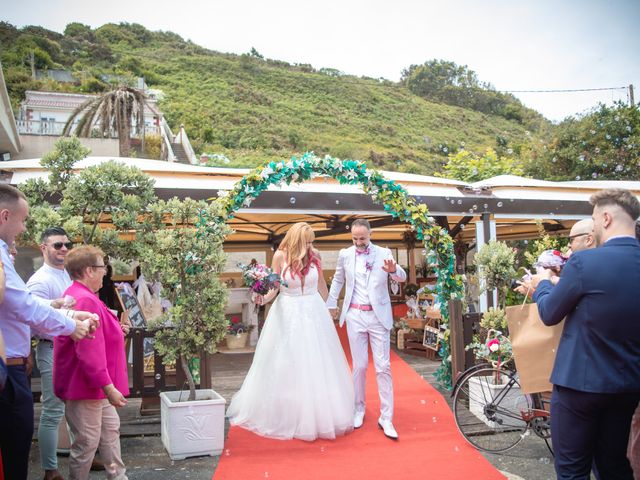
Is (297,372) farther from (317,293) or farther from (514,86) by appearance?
(514,86)

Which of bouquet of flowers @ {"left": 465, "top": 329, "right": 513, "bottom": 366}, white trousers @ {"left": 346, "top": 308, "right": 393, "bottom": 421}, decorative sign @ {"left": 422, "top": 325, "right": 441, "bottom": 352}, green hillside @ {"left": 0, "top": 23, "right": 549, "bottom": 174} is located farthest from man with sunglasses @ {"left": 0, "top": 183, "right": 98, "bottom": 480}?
green hillside @ {"left": 0, "top": 23, "right": 549, "bottom": 174}

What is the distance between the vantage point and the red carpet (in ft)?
14.9

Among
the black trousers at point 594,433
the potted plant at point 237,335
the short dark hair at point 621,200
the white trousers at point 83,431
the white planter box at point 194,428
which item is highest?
the short dark hair at point 621,200

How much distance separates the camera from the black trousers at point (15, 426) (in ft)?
9.36

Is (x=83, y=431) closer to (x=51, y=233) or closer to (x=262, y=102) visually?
(x=51, y=233)

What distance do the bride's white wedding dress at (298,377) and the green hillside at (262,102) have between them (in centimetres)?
3281

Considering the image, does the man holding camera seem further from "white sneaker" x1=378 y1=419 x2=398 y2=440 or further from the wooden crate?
the wooden crate

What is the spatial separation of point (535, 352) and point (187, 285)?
9.70 ft

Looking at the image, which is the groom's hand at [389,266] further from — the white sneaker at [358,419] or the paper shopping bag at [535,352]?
the paper shopping bag at [535,352]

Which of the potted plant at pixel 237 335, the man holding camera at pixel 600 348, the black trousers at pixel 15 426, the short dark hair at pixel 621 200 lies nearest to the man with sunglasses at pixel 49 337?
the black trousers at pixel 15 426

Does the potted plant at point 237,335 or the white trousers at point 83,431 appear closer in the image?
the white trousers at point 83,431

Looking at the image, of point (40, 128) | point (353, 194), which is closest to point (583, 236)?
point (353, 194)

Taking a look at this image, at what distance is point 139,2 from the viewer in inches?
3059

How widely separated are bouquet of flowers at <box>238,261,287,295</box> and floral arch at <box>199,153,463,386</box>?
2.00ft
